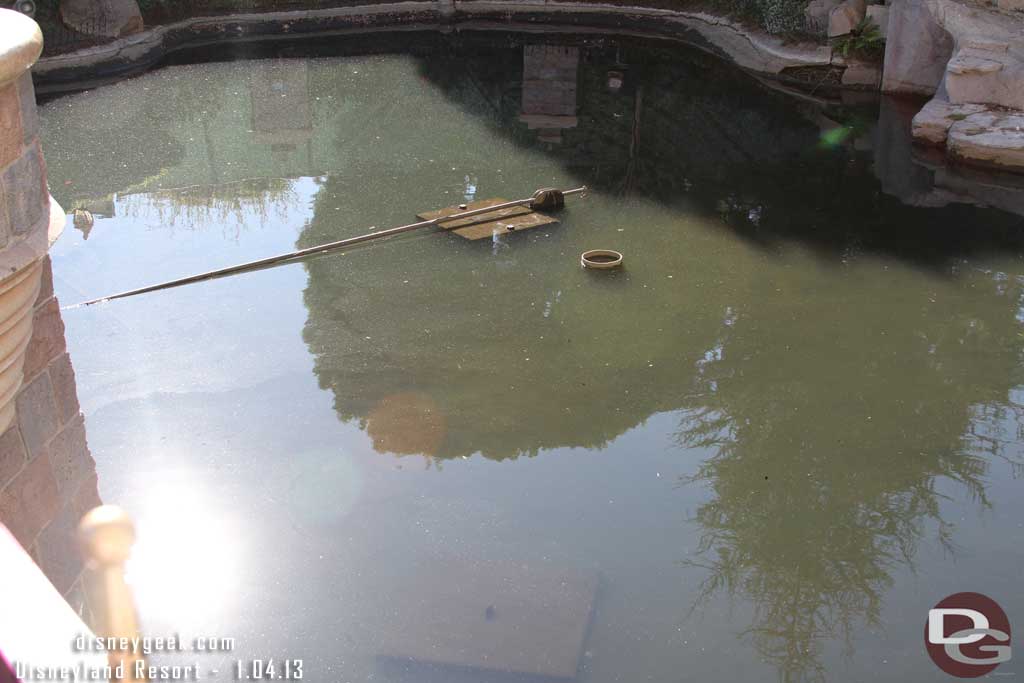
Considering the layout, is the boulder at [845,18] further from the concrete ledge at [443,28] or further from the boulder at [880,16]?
the concrete ledge at [443,28]

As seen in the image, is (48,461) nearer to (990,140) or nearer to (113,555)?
(113,555)

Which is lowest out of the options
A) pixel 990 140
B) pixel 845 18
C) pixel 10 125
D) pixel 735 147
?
pixel 735 147

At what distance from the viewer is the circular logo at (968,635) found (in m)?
3.74

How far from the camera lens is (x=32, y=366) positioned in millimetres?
3043

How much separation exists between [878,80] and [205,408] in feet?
29.6

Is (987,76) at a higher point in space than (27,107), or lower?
lower

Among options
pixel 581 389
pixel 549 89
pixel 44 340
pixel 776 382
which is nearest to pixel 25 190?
pixel 44 340

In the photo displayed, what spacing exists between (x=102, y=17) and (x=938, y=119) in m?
9.82

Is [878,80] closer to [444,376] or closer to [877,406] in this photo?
[877,406]

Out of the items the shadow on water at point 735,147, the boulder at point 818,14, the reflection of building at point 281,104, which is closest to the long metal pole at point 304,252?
the shadow on water at point 735,147

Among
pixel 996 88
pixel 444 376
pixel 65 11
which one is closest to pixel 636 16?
pixel 996 88

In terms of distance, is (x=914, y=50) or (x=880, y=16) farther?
(x=880, y=16)

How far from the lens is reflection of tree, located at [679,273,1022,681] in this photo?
4113mm

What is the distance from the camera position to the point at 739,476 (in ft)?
15.8
